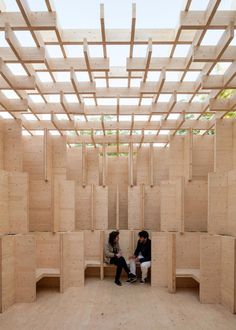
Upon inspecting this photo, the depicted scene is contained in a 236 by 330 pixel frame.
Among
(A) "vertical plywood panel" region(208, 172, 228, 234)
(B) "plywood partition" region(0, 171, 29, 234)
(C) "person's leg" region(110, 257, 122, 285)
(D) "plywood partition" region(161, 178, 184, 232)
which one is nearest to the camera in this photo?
(A) "vertical plywood panel" region(208, 172, 228, 234)

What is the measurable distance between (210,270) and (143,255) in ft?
6.38

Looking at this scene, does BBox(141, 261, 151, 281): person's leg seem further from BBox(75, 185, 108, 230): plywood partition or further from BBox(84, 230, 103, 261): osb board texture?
BBox(75, 185, 108, 230): plywood partition

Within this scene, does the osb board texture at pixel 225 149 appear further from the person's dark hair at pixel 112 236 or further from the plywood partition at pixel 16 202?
the plywood partition at pixel 16 202

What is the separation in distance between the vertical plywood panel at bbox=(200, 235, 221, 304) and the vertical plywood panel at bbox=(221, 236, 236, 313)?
9 cm

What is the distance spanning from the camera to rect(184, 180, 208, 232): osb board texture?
25.0ft

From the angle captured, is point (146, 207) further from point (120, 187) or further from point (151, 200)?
point (120, 187)

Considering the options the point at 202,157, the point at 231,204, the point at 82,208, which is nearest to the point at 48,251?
the point at 82,208

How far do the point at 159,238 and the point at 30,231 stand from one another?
2561mm

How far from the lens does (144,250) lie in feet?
25.1

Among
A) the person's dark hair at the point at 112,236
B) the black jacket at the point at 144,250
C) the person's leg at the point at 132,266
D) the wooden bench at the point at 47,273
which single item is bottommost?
the person's leg at the point at 132,266

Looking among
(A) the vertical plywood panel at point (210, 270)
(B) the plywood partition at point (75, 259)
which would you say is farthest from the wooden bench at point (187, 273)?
(B) the plywood partition at point (75, 259)

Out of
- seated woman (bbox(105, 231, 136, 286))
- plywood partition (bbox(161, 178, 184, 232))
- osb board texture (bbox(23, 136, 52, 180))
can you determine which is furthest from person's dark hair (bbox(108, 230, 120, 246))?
osb board texture (bbox(23, 136, 52, 180))

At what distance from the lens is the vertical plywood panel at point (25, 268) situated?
597 cm

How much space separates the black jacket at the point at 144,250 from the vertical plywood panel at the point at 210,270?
178cm
